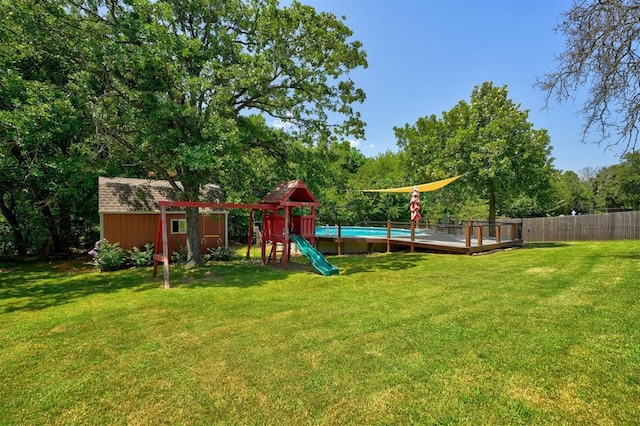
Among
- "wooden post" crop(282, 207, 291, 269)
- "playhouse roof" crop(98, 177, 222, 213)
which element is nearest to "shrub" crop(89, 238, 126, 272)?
"playhouse roof" crop(98, 177, 222, 213)

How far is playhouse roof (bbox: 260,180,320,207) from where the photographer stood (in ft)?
37.2

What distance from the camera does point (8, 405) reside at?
316 centimetres

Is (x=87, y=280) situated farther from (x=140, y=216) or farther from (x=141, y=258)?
(x=140, y=216)

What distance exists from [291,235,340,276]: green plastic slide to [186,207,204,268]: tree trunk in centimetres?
353

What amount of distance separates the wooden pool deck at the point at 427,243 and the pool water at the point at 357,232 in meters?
0.65

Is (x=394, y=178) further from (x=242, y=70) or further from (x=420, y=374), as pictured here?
(x=420, y=374)

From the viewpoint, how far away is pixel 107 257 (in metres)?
11.8

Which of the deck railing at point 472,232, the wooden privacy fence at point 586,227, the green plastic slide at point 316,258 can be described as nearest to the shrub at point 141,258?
the green plastic slide at point 316,258

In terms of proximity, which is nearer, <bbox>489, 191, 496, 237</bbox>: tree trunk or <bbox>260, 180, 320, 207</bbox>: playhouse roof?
<bbox>260, 180, 320, 207</bbox>: playhouse roof

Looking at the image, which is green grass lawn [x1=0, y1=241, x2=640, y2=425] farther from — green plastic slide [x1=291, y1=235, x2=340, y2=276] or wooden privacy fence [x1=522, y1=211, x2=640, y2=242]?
wooden privacy fence [x1=522, y1=211, x2=640, y2=242]

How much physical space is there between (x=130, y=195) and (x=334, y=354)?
13.6 meters

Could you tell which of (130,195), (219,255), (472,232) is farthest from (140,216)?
(472,232)

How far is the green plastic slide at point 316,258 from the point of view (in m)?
9.77

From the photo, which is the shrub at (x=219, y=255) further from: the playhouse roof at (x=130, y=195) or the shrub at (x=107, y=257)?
the shrub at (x=107, y=257)
